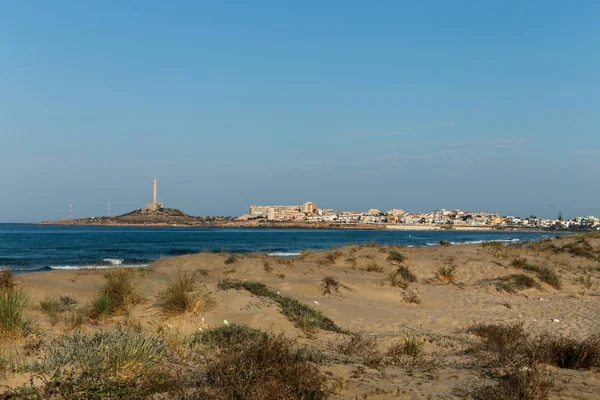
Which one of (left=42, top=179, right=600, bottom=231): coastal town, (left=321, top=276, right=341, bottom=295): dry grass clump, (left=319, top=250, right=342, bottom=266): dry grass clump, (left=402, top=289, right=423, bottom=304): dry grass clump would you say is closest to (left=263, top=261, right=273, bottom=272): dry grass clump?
(left=319, top=250, right=342, bottom=266): dry grass clump

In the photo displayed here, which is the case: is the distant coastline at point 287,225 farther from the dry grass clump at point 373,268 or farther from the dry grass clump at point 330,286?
the dry grass clump at point 330,286

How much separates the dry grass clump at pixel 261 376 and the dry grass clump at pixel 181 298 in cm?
420

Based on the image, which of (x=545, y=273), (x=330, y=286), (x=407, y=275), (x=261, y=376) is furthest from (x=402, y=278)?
(x=261, y=376)

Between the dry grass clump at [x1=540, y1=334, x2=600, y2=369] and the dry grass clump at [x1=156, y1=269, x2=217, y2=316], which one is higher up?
the dry grass clump at [x1=156, y1=269, x2=217, y2=316]

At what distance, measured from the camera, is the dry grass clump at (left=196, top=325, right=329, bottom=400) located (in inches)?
210

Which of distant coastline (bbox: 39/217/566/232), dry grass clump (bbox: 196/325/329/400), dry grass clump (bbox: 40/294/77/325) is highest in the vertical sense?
dry grass clump (bbox: 196/325/329/400)

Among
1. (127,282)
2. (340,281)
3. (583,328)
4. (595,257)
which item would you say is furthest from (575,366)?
(595,257)

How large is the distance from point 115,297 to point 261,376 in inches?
259

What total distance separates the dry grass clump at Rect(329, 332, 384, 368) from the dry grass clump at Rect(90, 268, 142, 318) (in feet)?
14.9

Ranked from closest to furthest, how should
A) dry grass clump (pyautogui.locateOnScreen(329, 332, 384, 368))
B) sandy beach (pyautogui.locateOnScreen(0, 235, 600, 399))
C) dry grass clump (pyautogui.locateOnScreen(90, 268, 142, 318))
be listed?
sandy beach (pyautogui.locateOnScreen(0, 235, 600, 399)) < dry grass clump (pyautogui.locateOnScreen(329, 332, 384, 368)) < dry grass clump (pyautogui.locateOnScreen(90, 268, 142, 318))

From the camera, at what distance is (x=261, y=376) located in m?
5.61

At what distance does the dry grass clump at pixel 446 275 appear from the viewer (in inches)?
859

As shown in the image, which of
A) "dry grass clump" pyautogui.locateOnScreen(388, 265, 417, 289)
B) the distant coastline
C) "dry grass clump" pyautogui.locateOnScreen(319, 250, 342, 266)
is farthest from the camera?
the distant coastline

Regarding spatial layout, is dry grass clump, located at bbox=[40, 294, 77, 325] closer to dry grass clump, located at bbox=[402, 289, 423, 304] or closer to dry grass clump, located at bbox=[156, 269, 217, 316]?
dry grass clump, located at bbox=[156, 269, 217, 316]
